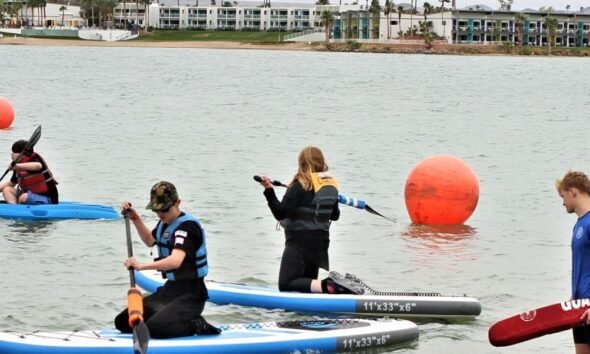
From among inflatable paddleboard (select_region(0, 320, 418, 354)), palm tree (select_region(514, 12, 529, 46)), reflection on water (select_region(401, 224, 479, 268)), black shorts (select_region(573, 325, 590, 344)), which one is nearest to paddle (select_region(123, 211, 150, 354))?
inflatable paddleboard (select_region(0, 320, 418, 354))

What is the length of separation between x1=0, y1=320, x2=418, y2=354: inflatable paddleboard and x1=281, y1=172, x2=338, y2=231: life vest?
123 cm

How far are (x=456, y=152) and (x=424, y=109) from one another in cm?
2439

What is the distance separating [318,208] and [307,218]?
16 cm

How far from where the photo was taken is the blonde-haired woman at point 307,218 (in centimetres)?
1233

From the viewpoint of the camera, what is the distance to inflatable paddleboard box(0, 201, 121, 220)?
19109 mm

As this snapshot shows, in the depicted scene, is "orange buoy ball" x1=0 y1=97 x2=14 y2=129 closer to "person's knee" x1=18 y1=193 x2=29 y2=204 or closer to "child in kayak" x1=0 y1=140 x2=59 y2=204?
"child in kayak" x1=0 y1=140 x2=59 y2=204

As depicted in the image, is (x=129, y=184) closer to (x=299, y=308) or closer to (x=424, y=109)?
(x=299, y=308)

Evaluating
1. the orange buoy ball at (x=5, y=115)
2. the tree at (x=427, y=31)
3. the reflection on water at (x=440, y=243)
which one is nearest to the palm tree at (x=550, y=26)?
the tree at (x=427, y=31)

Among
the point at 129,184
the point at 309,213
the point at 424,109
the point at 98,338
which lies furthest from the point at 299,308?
the point at 424,109

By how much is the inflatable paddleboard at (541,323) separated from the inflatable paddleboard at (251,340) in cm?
247

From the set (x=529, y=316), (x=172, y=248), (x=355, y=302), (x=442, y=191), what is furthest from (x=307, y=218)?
(x=442, y=191)

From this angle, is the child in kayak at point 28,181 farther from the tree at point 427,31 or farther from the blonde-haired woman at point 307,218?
the tree at point 427,31

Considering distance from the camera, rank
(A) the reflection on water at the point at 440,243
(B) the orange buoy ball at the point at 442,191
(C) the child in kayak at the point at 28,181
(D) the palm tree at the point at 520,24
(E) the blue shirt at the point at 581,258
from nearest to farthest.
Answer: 1. (E) the blue shirt at the point at 581,258
2. (A) the reflection on water at the point at 440,243
3. (C) the child in kayak at the point at 28,181
4. (B) the orange buoy ball at the point at 442,191
5. (D) the palm tree at the point at 520,24

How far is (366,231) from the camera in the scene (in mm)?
20531
